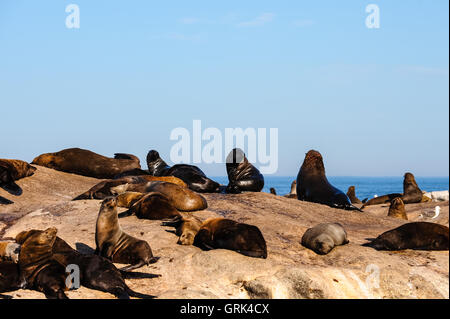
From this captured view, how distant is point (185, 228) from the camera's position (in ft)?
25.1

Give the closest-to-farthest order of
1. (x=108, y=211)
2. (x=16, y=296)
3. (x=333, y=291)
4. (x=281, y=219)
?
(x=16, y=296), (x=333, y=291), (x=108, y=211), (x=281, y=219)

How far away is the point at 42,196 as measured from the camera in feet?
39.4

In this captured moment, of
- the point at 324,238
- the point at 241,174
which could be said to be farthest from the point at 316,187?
the point at 324,238

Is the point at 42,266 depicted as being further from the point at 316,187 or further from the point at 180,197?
the point at 316,187

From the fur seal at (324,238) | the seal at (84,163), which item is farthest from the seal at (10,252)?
the seal at (84,163)

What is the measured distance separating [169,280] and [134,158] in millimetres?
10154

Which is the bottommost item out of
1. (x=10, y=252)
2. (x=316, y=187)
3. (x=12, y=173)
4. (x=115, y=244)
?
(x=316, y=187)

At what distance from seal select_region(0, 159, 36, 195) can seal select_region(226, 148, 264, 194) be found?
4.51 metres

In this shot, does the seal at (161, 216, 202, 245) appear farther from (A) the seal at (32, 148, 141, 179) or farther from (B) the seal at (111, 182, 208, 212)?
(A) the seal at (32, 148, 141, 179)

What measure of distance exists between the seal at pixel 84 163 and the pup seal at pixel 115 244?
7554 millimetres

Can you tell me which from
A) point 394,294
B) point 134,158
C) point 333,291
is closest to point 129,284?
point 333,291

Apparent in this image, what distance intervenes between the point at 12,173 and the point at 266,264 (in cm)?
778

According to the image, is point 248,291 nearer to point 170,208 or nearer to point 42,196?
point 170,208
